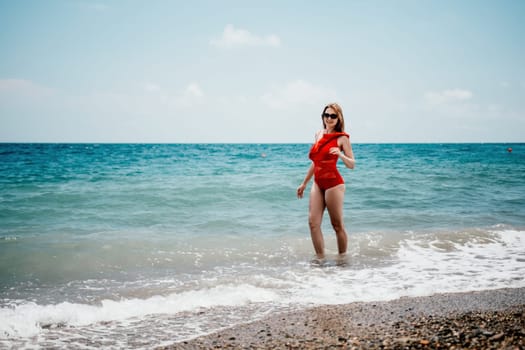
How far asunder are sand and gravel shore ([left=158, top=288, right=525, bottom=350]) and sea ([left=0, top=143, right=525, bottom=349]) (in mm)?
303

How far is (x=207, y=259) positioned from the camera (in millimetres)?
6148

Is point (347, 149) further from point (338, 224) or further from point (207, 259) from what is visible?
point (207, 259)

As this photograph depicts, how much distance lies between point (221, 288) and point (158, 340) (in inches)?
56.7

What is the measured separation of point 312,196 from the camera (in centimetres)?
577

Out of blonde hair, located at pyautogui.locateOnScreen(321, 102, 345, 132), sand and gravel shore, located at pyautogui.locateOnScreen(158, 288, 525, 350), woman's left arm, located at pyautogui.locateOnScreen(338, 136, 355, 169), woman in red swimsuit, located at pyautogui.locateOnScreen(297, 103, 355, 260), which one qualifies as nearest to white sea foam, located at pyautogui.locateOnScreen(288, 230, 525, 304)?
sand and gravel shore, located at pyautogui.locateOnScreen(158, 288, 525, 350)

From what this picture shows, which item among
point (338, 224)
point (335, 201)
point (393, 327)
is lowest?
point (393, 327)

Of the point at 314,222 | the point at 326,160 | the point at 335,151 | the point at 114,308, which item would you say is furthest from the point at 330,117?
the point at 114,308

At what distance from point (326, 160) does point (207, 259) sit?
2.55 m

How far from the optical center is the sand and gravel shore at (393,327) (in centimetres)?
276

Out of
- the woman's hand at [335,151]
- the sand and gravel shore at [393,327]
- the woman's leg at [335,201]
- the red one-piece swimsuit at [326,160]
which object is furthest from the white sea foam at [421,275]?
the woman's hand at [335,151]

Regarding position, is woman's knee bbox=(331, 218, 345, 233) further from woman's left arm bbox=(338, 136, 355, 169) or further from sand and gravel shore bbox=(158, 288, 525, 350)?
sand and gravel shore bbox=(158, 288, 525, 350)

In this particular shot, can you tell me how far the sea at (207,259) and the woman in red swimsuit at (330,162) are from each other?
0.84 metres

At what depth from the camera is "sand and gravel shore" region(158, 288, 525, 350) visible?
2.76m

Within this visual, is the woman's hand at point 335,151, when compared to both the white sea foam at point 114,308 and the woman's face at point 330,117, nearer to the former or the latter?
the woman's face at point 330,117
